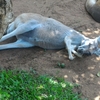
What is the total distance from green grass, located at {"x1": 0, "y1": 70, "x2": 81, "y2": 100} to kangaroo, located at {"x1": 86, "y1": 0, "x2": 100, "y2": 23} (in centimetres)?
253

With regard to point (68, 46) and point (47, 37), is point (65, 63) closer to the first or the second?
point (68, 46)

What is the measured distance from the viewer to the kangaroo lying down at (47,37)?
5062mm

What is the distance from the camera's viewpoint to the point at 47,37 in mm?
5098

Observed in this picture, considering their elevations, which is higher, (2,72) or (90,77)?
(2,72)

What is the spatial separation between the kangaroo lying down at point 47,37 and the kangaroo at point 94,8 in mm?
1491

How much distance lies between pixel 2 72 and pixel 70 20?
7.63 feet

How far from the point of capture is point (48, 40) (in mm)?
5094

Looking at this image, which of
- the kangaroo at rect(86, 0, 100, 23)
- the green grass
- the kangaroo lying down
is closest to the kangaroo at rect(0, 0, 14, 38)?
the green grass

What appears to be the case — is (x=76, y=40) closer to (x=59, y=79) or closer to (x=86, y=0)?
(x=59, y=79)

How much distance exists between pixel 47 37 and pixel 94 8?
2088 millimetres

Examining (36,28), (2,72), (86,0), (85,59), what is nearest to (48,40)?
(36,28)

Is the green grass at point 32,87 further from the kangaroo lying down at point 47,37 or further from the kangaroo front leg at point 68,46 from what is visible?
the kangaroo lying down at point 47,37

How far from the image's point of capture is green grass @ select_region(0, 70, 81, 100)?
160 inches

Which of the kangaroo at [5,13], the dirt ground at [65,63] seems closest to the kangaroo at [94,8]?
the dirt ground at [65,63]
